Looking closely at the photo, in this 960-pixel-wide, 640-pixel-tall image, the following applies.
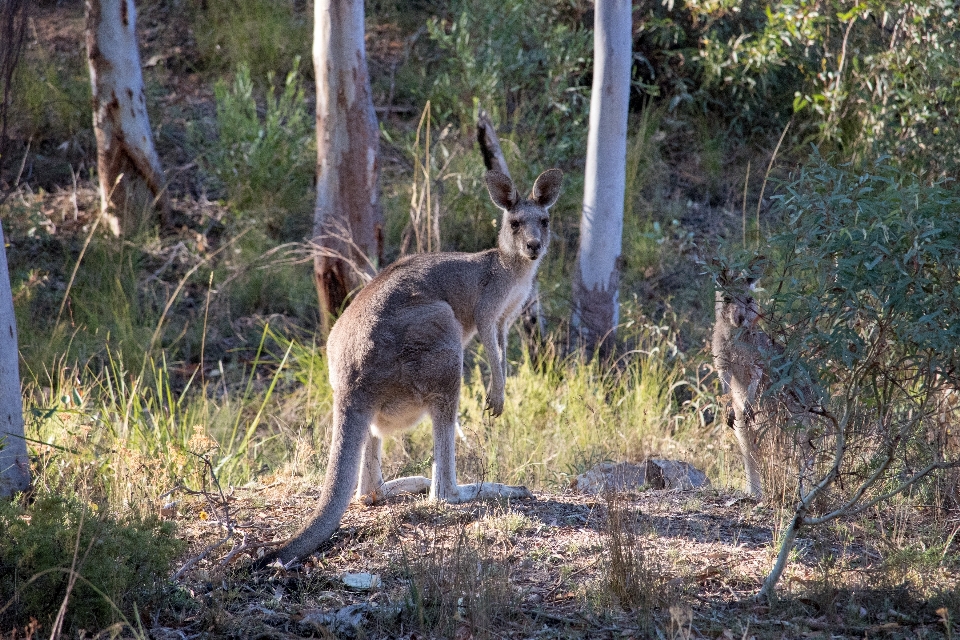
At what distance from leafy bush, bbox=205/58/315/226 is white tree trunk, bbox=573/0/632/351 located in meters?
3.55

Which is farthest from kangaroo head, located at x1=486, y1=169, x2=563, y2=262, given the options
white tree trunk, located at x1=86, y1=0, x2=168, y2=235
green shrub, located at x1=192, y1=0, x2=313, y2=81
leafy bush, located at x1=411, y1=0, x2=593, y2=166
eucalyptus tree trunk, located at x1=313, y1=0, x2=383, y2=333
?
green shrub, located at x1=192, y1=0, x2=313, y2=81

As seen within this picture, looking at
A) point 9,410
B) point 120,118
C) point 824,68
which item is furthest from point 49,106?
point 824,68

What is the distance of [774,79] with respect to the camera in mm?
10664

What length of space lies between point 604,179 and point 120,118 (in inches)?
215

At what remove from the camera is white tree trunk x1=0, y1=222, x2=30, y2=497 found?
4660mm

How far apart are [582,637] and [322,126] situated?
6473 millimetres

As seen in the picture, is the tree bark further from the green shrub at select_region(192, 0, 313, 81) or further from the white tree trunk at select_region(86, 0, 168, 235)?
the green shrub at select_region(192, 0, 313, 81)

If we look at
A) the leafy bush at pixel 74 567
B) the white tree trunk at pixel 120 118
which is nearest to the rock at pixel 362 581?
the leafy bush at pixel 74 567

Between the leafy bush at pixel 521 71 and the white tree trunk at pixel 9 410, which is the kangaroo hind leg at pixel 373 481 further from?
the leafy bush at pixel 521 71

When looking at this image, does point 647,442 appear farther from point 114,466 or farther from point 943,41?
point 943,41

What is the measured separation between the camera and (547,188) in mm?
5848

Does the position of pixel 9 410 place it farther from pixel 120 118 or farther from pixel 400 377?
pixel 120 118

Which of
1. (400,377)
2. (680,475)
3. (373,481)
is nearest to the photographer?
(400,377)

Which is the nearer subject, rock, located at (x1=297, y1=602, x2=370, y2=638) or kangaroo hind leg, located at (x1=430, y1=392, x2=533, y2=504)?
rock, located at (x1=297, y1=602, x2=370, y2=638)
